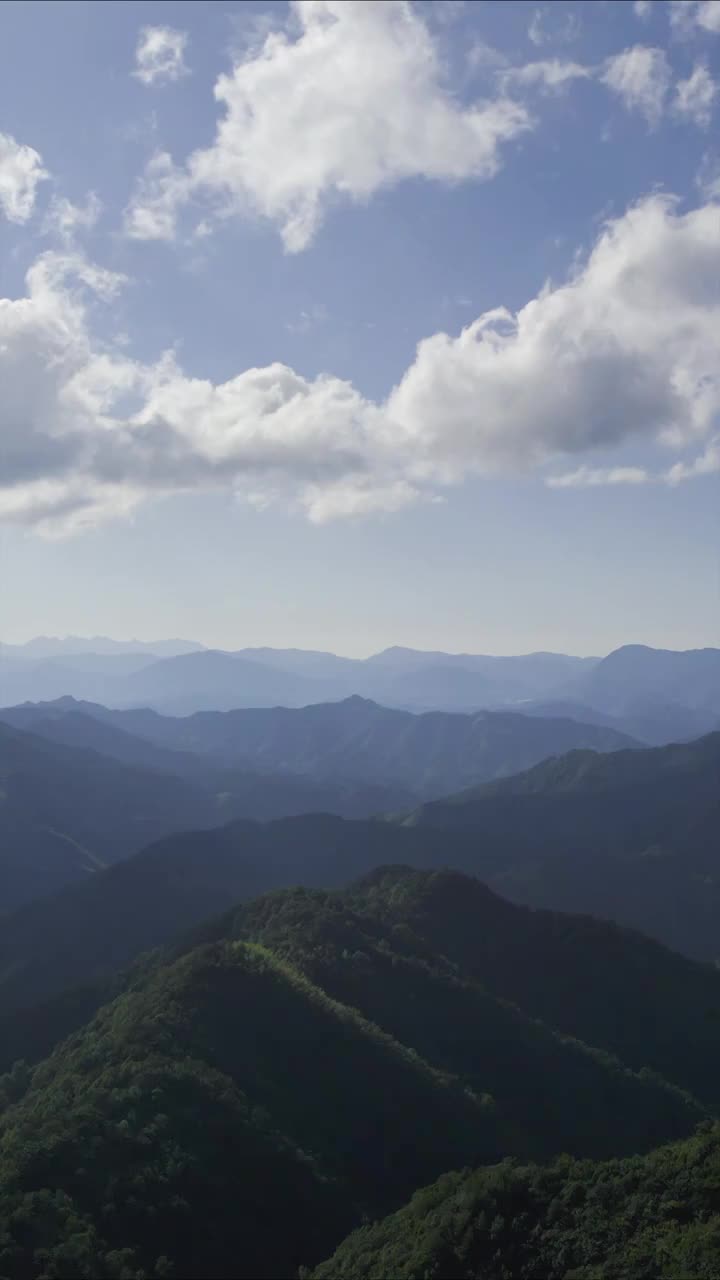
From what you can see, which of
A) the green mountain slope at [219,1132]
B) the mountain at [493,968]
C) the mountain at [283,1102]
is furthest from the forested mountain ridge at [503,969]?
the green mountain slope at [219,1132]

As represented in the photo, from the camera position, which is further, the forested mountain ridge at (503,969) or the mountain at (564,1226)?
the forested mountain ridge at (503,969)

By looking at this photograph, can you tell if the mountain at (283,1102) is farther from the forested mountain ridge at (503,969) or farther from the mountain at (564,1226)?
the mountain at (564,1226)

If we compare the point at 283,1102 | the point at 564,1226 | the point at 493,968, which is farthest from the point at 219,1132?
the point at 493,968

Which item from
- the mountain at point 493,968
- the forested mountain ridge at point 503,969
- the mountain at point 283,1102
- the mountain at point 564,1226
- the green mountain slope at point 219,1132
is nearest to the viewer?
the mountain at point 564,1226

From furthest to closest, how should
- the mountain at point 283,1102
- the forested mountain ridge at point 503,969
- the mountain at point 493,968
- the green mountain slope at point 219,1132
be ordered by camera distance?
the mountain at point 493,968 < the forested mountain ridge at point 503,969 < the mountain at point 283,1102 < the green mountain slope at point 219,1132

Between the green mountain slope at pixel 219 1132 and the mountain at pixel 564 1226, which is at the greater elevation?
the mountain at pixel 564 1226

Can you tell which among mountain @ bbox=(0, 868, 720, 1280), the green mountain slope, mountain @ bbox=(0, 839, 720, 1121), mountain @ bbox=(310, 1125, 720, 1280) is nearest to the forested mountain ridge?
mountain @ bbox=(0, 839, 720, 1121)

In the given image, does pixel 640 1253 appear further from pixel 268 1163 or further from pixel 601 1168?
pixel 268 1163
